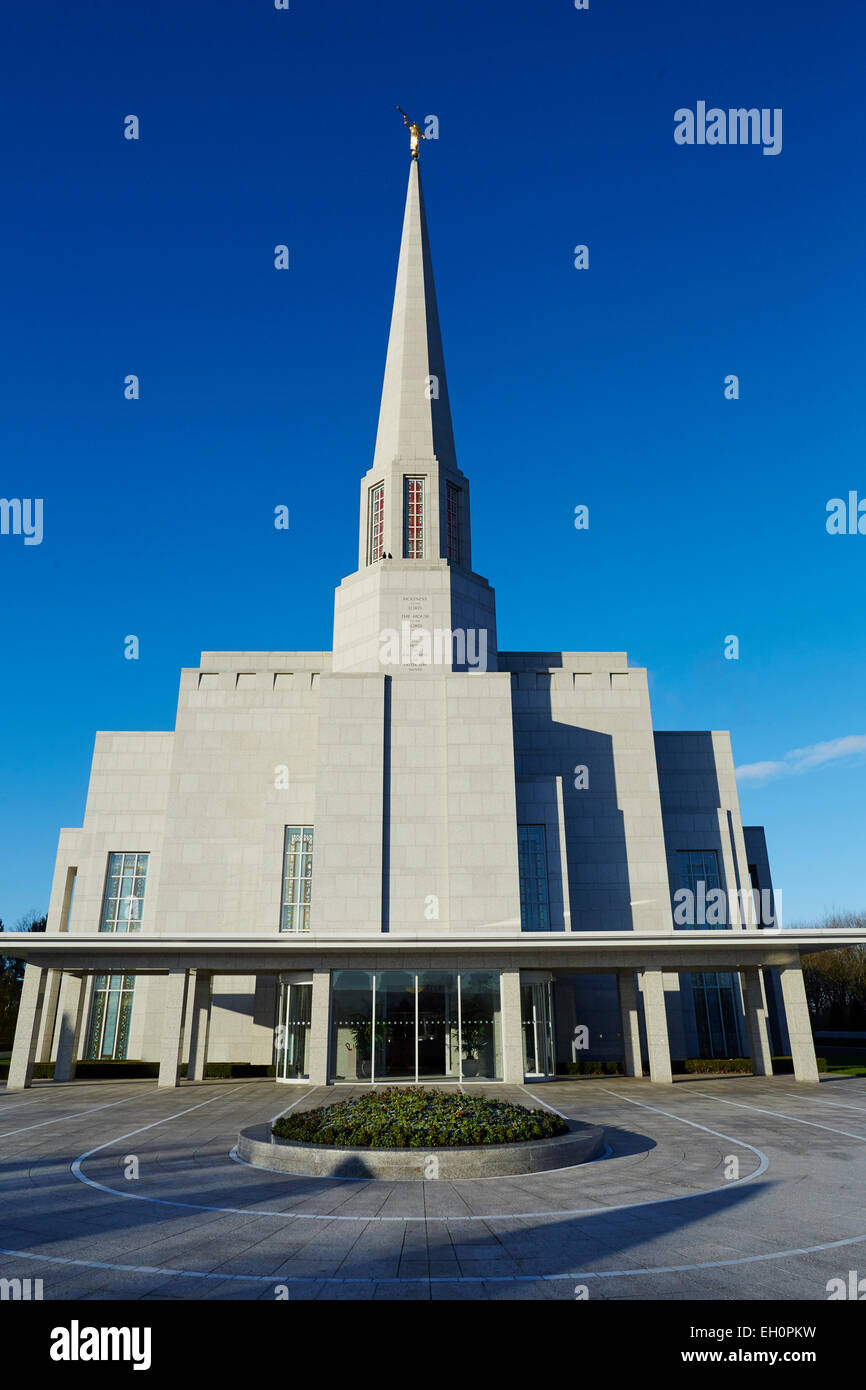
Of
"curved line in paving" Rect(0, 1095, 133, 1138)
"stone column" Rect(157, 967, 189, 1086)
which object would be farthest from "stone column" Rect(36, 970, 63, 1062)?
"curved line in paving" Rect(0, 1095, 133, 1138)

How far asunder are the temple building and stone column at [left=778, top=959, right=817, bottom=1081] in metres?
0.10

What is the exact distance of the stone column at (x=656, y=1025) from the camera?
3403 cm

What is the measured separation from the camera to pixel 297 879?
1698 inches

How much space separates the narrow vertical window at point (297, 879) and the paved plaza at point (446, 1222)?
65.9 feet

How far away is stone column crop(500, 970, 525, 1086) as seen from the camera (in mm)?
32688

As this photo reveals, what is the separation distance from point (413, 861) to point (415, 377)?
29582 mm

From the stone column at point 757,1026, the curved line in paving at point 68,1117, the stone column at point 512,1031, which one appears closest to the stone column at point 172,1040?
the curved line in paving at point 68,1117

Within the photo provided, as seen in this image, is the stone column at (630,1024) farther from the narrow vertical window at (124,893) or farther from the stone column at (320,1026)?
the narrow vertical window at (124,893)

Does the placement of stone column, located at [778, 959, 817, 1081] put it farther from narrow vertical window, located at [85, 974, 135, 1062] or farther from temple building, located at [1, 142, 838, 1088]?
narrow vertical window, located at [85, 974, 135, 1062]

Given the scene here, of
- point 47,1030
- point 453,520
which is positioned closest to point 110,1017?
point 47,1030
